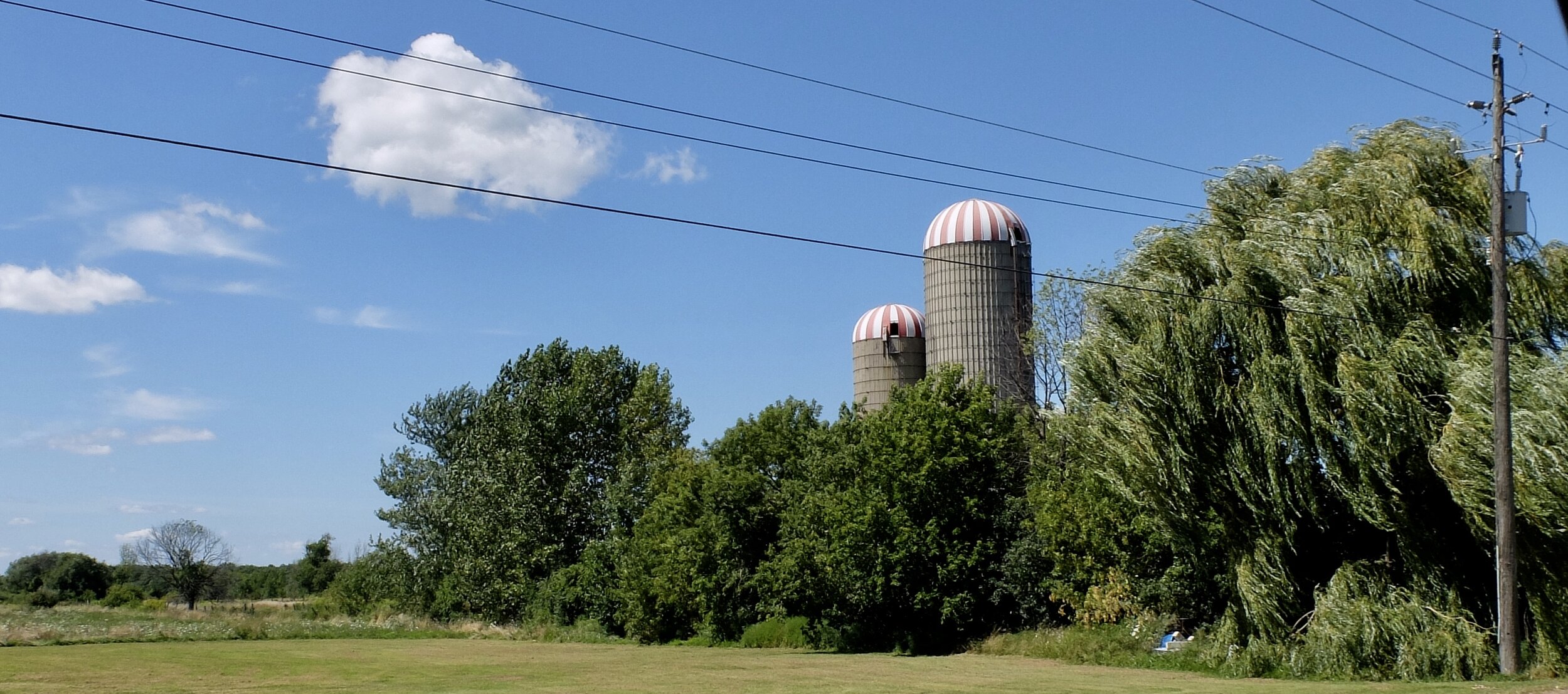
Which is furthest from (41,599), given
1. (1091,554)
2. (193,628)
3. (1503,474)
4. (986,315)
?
(1503,474)

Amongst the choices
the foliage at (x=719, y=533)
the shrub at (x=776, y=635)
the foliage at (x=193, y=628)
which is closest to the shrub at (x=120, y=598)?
the foliage at (x=193, y=628)

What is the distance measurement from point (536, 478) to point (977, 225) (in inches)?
1114

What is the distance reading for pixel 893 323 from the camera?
59.3 meters

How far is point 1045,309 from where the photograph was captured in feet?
148

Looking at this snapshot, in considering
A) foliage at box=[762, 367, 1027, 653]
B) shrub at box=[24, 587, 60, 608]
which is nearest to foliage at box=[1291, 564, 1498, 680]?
foliage at box=[762, 367, 1027, 653]

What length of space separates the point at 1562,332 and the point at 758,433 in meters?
32.2

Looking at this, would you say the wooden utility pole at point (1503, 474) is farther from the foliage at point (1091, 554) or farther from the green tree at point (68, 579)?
the green tree at point (68, 579)

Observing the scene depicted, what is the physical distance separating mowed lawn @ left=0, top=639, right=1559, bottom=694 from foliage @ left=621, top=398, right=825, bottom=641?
13.5 feet

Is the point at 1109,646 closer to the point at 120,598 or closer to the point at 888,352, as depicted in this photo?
the point at 888,352

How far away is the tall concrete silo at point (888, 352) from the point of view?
58750 millimetres

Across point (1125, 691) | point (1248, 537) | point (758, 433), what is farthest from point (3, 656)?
point (1248, 537)

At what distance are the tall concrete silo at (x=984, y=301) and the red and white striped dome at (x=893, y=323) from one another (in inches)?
152

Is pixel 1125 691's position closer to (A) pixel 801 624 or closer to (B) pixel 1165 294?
(B) pixel 1165 294

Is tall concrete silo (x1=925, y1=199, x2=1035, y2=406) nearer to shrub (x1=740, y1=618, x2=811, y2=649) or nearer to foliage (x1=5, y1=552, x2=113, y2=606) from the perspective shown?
shrub (x1=740, y1=618, x2=811, y2=649)
